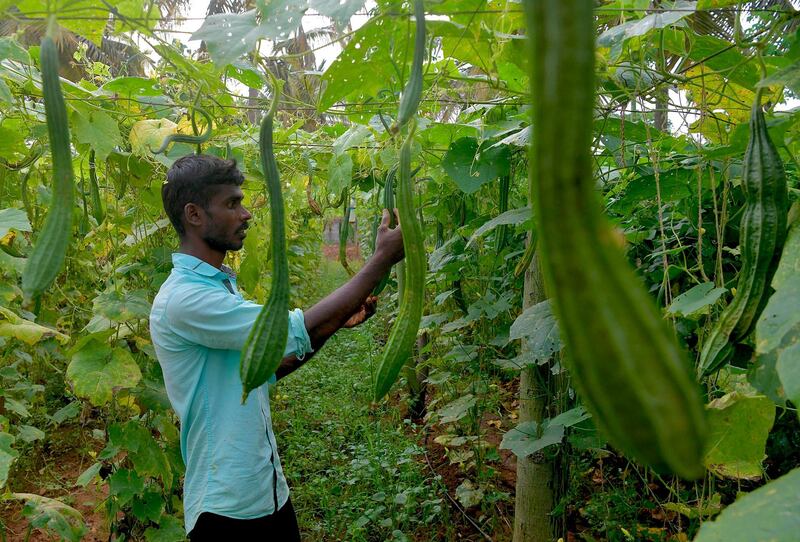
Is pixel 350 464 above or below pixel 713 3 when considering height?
below

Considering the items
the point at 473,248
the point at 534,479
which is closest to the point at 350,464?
the point at 473,248

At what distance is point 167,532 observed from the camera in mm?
3189

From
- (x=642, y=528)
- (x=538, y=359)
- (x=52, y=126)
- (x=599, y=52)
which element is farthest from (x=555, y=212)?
(x=642, y=528)

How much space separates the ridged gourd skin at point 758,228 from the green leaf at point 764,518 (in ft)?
1.12

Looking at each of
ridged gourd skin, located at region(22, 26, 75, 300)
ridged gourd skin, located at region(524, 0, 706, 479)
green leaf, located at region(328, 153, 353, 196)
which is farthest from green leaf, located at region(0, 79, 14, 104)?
ridged gourd skin, located at region(524, 0, 706, 479)

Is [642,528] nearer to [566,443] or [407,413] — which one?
[566,443]

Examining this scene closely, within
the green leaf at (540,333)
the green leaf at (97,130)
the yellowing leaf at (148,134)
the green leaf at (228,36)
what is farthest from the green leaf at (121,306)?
the green leaf at (228,36)

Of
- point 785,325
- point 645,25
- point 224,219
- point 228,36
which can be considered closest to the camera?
point 785,325

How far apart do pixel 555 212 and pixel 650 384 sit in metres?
0.14

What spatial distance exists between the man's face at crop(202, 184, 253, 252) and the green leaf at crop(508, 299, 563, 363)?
1.21 meters

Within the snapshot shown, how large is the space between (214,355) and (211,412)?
0.74ft

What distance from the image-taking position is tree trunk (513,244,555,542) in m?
2.68

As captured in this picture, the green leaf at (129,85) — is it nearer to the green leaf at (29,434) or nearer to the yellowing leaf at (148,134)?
the yellowing leaf at (148,134)

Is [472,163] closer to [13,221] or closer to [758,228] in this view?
[758,228]
